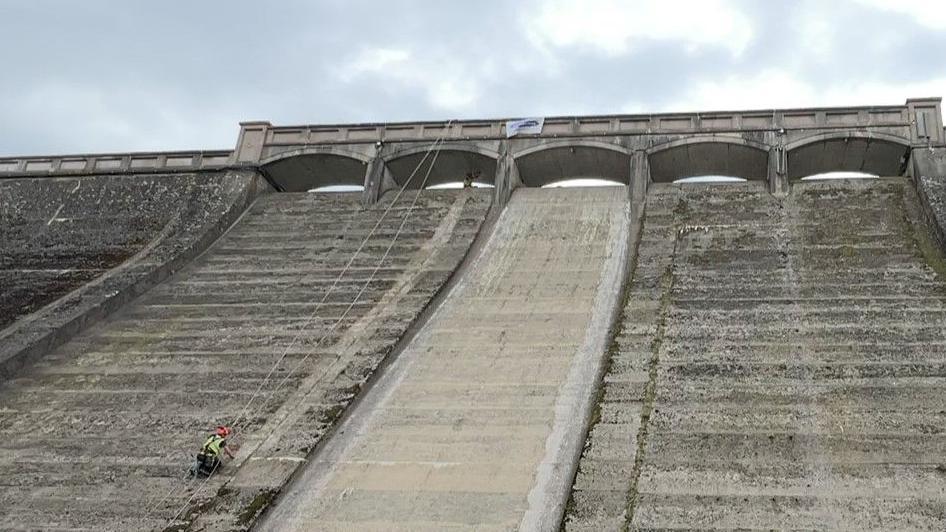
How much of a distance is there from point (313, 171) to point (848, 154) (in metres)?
13.9

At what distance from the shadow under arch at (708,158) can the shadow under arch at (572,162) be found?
0.85 metres

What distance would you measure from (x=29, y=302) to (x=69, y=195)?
23.2 feet

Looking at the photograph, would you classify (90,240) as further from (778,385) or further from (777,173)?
(777,173)

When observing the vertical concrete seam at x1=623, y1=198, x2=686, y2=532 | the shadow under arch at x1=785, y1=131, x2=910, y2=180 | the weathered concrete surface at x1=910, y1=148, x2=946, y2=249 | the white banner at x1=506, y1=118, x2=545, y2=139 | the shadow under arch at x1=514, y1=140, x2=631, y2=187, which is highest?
the white banner at x1=506, y1=118, x2=545, y2=139

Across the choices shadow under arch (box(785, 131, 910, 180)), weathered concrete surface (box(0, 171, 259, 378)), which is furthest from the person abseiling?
shadow under arch (box(785, 131, 910, 180))

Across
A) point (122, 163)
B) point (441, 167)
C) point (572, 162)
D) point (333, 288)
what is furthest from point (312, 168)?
point (333, 288)

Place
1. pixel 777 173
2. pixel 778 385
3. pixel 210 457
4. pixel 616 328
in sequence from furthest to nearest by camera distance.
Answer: pixel 777 173, pixel 616 328, pixel 778 385, pixel 210 457

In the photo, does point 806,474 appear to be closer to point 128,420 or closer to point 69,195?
point 128,420

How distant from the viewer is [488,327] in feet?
44.5

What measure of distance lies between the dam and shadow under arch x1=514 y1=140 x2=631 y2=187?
0.09 metres

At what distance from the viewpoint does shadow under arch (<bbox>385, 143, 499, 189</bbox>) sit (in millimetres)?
22156

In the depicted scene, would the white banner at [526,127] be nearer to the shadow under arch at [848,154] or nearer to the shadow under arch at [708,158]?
the shadow under arch at [708,158]

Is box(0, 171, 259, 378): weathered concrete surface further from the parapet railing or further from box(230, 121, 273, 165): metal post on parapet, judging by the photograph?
box(230, 121, 273, 165): metal post on parapet

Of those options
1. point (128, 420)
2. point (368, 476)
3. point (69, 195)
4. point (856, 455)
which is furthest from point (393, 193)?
point (856, 455)
